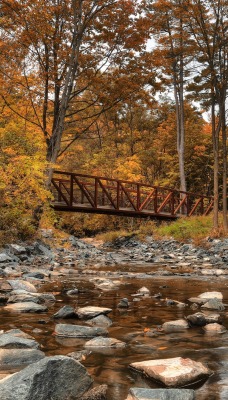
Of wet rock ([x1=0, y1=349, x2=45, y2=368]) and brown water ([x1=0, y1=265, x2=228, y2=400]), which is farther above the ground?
wet rock ([x1=0, y1=349, x2=45, y2=368])

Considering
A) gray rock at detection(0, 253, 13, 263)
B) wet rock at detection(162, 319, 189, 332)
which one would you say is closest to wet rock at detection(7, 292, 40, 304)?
wet rock at detection(162, 319, 189, 332)

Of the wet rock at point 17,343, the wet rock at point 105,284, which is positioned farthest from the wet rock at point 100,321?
the wet rock at point 105,284

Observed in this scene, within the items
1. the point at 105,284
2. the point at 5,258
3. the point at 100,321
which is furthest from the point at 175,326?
the point at 5,258

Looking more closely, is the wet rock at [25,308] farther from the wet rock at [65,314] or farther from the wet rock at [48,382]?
the wet rock at [48,382]

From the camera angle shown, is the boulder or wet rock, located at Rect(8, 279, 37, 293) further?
the boulder

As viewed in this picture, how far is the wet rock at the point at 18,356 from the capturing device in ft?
8.31

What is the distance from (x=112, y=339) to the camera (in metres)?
3.08

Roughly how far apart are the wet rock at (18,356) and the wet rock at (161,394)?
816 mm

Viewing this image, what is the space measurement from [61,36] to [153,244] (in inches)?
335

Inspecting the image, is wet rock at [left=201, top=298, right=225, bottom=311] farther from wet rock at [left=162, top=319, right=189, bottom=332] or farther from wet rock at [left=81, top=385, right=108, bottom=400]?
wet rock at [left=81, top=385, right=108, bottom=400]

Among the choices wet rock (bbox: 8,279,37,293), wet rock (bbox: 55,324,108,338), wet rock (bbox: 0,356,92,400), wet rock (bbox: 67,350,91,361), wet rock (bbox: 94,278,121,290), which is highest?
wet rock (bbox: 0,356,92,400)

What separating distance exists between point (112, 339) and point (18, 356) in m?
0.79

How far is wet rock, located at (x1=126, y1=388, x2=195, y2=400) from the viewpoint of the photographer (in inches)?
76.5

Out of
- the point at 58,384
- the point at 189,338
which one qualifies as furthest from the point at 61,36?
the point at 58,384
